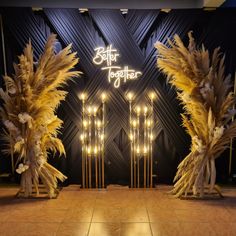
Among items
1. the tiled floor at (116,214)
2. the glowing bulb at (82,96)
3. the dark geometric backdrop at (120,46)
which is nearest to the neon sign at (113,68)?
the dark geometric backdrop at (120,46)

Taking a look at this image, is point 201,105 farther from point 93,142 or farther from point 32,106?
point 32,106

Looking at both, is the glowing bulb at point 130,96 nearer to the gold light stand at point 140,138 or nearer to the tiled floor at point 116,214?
the gold light stand at point 140,138

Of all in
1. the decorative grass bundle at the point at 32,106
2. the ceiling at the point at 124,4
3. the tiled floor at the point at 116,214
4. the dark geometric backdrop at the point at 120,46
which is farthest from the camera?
the ceiling at the point at 124,4

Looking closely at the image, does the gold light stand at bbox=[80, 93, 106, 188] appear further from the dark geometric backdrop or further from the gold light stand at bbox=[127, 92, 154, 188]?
the gold light stand at bbox=[127, 92, 154, 188]

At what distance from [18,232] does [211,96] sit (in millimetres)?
2670

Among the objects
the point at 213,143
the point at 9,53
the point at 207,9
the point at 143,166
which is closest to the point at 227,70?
the point at 207,9

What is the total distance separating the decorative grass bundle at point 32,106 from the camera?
3832mm

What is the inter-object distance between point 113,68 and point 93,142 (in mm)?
1131

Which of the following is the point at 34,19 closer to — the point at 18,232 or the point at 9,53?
the point at 9,53

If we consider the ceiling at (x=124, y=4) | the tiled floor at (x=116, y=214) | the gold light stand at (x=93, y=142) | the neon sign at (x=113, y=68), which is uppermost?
the ceiling at (x=124, y=4)

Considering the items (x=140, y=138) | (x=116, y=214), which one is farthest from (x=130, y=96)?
(x=116, y=214)

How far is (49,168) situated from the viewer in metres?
4.15

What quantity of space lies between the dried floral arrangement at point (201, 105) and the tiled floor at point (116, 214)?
38cm

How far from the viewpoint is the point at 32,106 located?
12.7 ft
